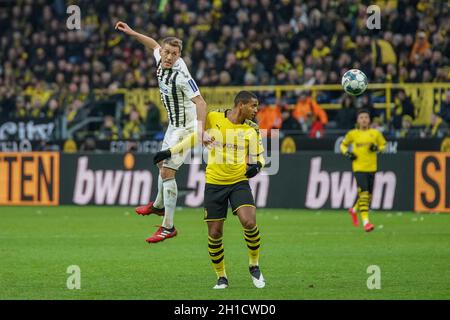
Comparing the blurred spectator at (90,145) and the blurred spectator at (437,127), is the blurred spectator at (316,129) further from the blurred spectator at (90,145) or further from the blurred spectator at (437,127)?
the blurred spectator at (90,145)

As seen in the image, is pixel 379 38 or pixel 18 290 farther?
pixel 379 38

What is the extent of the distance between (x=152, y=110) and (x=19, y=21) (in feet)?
29.4

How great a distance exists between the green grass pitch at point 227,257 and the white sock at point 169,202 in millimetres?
604

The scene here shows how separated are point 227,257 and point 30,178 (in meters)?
12.8

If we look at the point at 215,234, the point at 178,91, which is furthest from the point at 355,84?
the point at 215,234

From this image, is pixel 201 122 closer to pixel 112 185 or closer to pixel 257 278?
pixel 257 278

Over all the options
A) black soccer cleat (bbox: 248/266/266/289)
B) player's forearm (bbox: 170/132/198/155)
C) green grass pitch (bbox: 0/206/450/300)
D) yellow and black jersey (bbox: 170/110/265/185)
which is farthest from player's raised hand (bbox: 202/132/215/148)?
green grass pitch (bbox: 0/206/450/300)

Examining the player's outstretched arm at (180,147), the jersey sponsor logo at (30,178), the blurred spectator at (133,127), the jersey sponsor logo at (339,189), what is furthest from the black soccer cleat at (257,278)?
the blurred spectator at (133,127)

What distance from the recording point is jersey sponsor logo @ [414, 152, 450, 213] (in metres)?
24.3

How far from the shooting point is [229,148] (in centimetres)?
1204

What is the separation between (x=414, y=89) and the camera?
2620 centimetres

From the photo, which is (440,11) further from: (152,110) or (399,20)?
(152,110)

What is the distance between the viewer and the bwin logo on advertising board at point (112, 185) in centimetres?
2675
